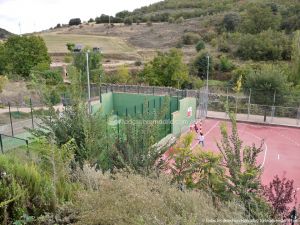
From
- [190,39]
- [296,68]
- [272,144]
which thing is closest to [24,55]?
[296,68]

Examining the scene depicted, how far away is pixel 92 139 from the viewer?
9.66m

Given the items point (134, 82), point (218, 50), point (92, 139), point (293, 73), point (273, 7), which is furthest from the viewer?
point (273, 7)

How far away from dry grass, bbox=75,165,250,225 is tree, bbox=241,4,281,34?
69975 mm

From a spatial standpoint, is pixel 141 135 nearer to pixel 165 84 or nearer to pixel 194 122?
pixel 194 122

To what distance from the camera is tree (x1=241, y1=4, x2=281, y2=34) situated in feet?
229

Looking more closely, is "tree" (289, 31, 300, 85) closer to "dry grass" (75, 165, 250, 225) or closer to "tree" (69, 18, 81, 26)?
"dry grass" (75, 165, 250, 225)

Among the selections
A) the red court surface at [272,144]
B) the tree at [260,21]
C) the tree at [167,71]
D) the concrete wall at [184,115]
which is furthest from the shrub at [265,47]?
the concrete wall at [184,115]

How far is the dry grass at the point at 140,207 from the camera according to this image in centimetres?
479

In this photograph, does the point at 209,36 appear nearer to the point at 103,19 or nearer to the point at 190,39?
the point at 190,39

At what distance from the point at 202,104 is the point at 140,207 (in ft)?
73.1

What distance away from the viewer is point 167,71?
119 ft

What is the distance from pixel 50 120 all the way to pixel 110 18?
353 ft

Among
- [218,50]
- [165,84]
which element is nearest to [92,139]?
[165,84]

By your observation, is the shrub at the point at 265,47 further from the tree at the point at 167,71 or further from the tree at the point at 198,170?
the tree at the point at 198,170
